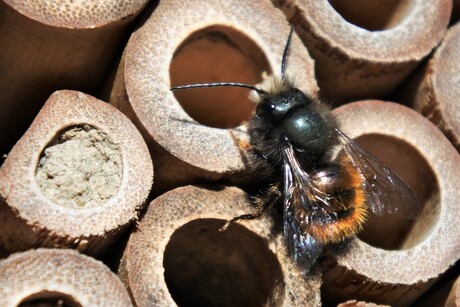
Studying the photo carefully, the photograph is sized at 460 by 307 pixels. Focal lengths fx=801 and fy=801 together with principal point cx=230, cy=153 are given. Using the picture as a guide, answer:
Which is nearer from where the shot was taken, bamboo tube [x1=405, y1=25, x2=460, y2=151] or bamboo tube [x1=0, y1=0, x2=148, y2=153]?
bamboo tube [x1=0, y1=0, x2=148, y2=153]

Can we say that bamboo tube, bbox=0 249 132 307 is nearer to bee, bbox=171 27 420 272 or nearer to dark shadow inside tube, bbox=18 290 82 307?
dark shadow inside tube, bbox=18 290 82 307

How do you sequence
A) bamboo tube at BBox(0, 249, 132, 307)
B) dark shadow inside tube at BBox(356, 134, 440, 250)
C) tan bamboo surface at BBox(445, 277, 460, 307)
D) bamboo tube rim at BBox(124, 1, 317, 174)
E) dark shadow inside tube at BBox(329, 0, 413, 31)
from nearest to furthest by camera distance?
bamboo tube at BBox(0, 249, 132, 307) → bamboo tube rim at BBox(124, 1, 317, 174) → tan bamboo surface at BBox(445, 277, 460, 307) → dark shadow inside tube at BBox(356, 134, 440, 250) → dark shadow inside tube at BBox(329, 0, 413, 31)

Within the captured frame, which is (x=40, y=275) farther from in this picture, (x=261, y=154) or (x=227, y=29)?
(x=227, y=29)

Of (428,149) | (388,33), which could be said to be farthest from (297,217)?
(388,33)

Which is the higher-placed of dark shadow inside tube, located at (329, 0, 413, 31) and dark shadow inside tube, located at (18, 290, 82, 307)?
dark shadow inside tube, located at (329, 0, 413, 31)

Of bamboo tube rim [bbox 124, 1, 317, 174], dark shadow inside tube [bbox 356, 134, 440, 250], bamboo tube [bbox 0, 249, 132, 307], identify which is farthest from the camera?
dark shadow inside tube [bbox 356, 134, 440, 250]

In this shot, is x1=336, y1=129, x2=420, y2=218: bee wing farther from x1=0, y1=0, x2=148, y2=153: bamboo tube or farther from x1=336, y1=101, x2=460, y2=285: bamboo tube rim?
x1=0, y1=0, x2=148, y2=153: bamboo tube

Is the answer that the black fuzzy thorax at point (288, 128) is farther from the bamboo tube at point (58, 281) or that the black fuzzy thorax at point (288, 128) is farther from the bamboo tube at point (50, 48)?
the bamboo tube at point (58, 281)

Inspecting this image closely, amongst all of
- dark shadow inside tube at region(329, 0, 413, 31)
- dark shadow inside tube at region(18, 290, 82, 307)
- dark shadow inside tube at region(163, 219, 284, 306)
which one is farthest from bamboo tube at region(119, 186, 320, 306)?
dark shadow inside tube at region(329, 0, 413, 31)

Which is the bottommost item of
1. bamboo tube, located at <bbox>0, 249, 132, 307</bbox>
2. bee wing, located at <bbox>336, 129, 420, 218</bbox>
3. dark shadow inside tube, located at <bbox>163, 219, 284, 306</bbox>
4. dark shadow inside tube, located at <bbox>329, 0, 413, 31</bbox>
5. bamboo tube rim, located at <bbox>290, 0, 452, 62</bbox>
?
dark shadow inside tube, located at <bbox>163, 219, 284, 306</bbox>
